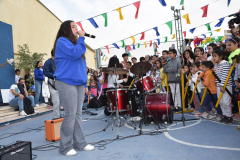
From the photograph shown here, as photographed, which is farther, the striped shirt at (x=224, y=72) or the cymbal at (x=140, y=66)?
the cymbal at (x=140, y=66)

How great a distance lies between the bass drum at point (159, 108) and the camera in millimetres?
3912

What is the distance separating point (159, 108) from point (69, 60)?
2.51 meters

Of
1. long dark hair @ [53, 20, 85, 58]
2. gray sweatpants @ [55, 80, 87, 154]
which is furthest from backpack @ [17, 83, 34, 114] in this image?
long dark hair @ [53, 20, 85, 58]

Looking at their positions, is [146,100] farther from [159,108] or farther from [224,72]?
[224,72]

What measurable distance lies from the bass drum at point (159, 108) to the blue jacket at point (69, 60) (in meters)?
2.16

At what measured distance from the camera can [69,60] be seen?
243cm

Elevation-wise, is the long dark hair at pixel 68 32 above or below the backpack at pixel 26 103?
above

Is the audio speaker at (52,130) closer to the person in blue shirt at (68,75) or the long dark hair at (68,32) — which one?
the person in blue shirt at (68,75)

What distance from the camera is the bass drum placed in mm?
3912

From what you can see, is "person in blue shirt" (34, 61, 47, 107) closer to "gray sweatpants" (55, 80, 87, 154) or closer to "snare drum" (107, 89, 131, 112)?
"snare drum" (107, 89, 131, 112)

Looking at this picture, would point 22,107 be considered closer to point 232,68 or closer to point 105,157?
point 105,157

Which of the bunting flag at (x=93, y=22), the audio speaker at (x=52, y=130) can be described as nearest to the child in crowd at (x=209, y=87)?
the audio speaker at (x=52, y=130)

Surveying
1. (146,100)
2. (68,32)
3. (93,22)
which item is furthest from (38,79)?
(68,32)

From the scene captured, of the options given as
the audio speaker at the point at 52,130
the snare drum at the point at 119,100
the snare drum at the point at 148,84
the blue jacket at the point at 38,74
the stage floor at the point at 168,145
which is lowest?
the stage floor at the point at 168,145
